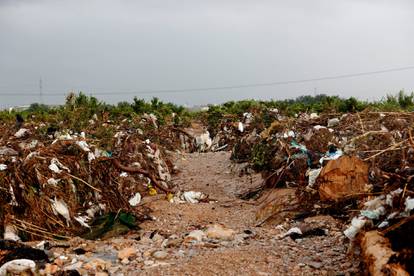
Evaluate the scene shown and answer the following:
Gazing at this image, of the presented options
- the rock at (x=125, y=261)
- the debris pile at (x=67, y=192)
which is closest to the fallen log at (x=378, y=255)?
the rock at (x=125, y=261)

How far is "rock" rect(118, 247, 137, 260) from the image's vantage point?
10.5ft

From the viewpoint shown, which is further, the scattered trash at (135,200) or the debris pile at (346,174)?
the scattered trash at (135,200)

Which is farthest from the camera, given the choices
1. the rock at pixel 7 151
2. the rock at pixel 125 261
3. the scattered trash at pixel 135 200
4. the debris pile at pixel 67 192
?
the rock at pixel 7 151

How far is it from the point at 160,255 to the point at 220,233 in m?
0.62

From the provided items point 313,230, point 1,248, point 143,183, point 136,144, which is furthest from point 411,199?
point 136,144

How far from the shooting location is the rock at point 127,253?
126 inches

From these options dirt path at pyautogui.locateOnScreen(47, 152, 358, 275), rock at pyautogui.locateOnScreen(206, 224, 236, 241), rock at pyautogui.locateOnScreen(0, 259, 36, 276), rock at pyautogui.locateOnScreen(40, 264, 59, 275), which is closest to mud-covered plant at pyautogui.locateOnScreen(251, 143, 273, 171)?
dirt path at pyautogui.locateOnScreen(47, 152, 358, 275)

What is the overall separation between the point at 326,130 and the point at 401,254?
139 inches

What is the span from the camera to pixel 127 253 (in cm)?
325

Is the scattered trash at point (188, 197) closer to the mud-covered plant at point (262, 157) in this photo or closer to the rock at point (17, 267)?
the mud-covered plant at point (262, 157)

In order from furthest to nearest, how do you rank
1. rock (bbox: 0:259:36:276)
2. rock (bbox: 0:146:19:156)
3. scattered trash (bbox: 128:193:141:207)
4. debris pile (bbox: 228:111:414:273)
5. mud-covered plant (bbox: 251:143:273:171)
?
mud-covered plant (bbox: 251:143:273:171) < rock (bbox: 0:146:19:156) < scattered trash (bbox: 128:193:141:207) < rock (bbox: 0:259:36:276) < debris pile (bbox: 228:111:414:273)

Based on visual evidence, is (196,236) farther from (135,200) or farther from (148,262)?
(135,200)

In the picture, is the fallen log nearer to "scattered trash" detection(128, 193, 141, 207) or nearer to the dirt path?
the dirt path

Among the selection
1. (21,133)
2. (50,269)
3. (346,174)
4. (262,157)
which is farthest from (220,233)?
(21,133)
